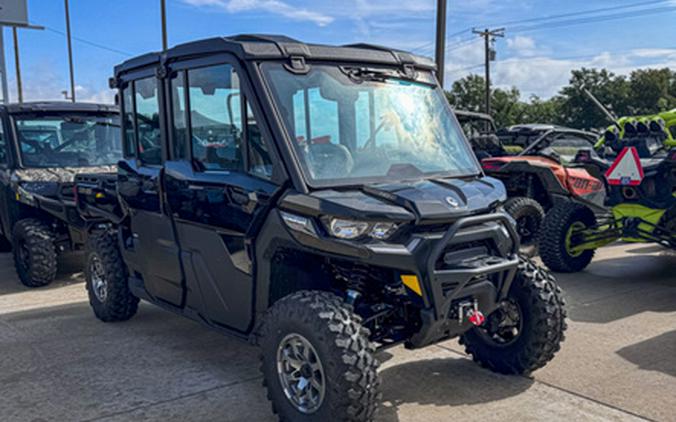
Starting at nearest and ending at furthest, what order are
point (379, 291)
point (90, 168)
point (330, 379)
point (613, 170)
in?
1. point (330, 379)
2. point (379, 291)
3. point (613, 170)
4. point (90, 168)

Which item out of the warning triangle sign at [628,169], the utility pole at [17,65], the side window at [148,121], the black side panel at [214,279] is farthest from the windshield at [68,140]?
the utility pole at [17,65]

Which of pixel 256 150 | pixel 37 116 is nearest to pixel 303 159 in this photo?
pixel 256 150

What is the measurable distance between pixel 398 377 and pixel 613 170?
3.98 m

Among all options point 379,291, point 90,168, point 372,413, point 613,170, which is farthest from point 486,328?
point 90,168

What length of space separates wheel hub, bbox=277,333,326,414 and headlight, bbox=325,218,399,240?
0.58m

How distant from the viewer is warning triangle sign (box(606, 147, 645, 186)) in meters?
6.80

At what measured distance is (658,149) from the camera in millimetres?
8000

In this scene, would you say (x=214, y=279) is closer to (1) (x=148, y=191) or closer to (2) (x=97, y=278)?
(1) (x=148, y=191)

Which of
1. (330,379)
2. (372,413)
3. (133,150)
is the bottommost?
(372,413)

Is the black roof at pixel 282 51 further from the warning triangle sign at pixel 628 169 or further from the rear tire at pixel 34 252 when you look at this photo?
the rear tire at pixel 34 252

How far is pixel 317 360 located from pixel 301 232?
671 millimetres

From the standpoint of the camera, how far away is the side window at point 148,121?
4672mm

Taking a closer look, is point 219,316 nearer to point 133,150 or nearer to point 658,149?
point 133,150

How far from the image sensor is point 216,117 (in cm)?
405
